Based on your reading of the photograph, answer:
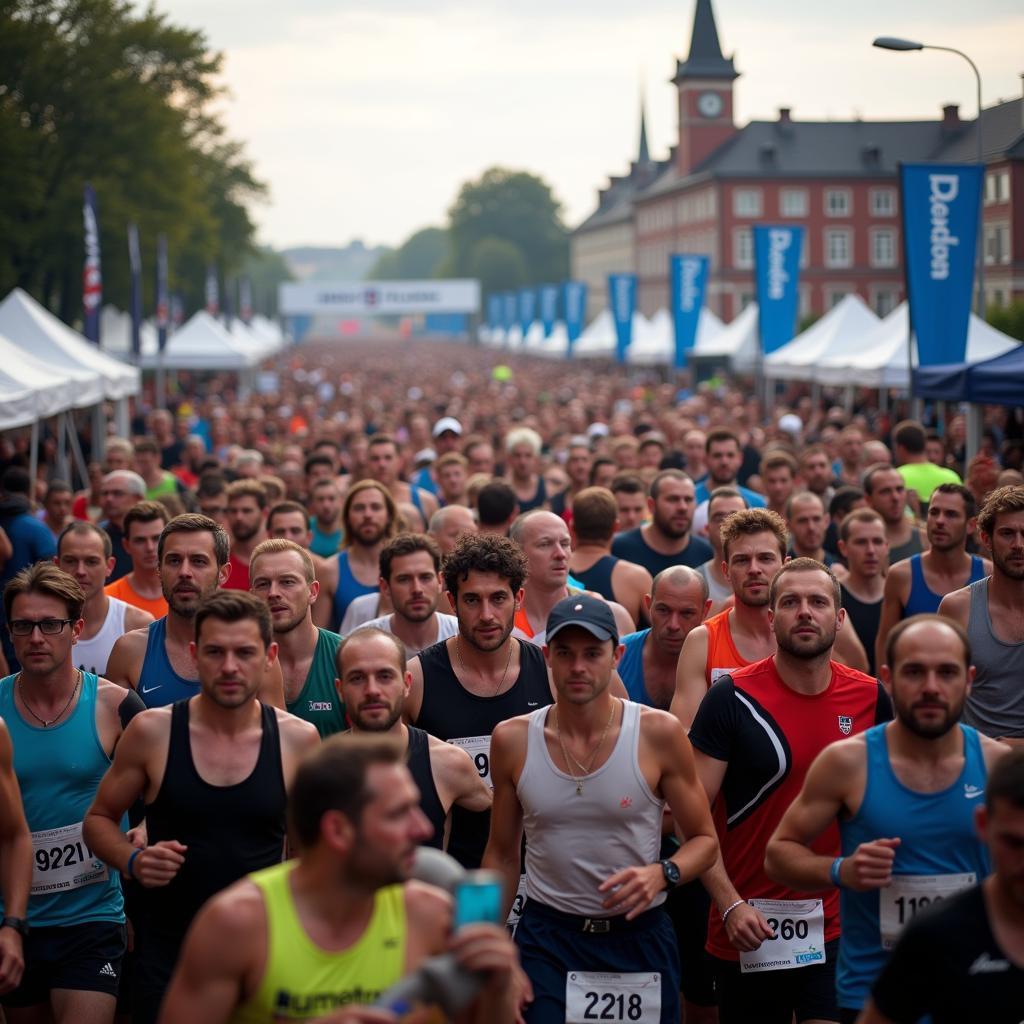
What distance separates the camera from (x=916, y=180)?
1545cm

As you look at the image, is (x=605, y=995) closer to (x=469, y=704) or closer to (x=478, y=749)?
(x=478, y=749)

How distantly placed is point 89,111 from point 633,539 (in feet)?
119

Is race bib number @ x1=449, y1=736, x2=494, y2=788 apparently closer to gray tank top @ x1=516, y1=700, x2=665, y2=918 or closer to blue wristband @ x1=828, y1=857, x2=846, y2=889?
gray tank top @ x1=516, y1=700, x2=665, y2=918

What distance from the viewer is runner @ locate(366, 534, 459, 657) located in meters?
6.80

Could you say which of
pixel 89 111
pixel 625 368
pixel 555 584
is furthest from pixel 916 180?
pixel 625 368

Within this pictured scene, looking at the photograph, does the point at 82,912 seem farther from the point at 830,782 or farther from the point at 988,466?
the point at 988,466

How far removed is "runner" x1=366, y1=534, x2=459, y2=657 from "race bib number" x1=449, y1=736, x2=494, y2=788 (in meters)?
1.17

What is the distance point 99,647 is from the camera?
22.9 ft

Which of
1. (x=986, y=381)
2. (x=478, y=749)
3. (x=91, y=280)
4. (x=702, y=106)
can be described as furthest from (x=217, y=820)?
(x=702, y=106)

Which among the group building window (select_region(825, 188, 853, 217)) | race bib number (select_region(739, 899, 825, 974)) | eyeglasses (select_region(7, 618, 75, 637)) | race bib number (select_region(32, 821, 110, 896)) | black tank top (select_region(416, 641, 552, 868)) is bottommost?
race bib number (select_region(739, 899, 825, 974))

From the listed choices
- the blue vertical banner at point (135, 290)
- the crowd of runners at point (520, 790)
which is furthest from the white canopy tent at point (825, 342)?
the crowd of runners at point (520, 790)

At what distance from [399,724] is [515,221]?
483 feet

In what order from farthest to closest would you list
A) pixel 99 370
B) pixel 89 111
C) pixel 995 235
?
pixel 995 235, pixel 89 111, pixel 99 370

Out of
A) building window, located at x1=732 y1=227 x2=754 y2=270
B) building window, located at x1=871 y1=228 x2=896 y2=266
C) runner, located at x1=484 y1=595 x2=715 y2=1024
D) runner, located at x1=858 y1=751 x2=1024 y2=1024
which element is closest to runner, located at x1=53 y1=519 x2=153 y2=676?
runner, located at x1=484 y1=595 x2=715 y2=1024
